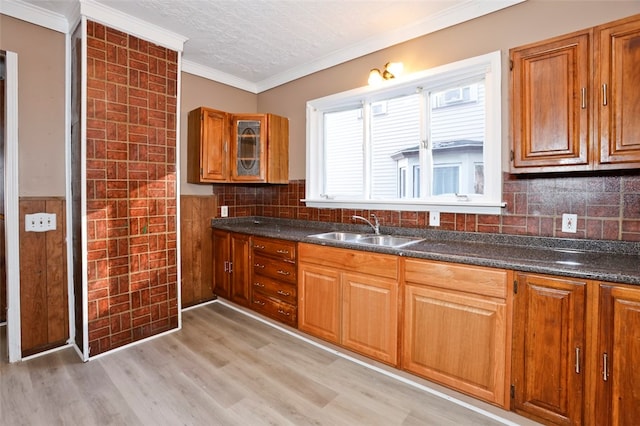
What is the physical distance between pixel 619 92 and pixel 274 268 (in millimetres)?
2547

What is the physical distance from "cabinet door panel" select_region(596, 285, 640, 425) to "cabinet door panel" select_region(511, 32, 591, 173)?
2.34ft

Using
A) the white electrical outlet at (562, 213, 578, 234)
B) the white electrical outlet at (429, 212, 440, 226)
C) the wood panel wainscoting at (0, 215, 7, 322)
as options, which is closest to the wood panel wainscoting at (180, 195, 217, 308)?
the wood panel wainscoting at (0, 215, 7, 322)

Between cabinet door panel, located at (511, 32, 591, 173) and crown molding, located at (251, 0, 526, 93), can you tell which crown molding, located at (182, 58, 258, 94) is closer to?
crown molding, located at (251, 0, 526, 93)

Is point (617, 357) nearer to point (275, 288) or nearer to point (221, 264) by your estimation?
point (275, 288)

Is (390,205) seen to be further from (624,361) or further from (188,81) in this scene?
(188,81)

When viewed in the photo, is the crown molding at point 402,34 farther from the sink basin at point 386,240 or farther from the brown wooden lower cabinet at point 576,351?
the brown wooden lower cabinet at point 576,351

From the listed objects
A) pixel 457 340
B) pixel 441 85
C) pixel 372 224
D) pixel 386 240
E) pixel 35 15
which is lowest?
pixel 457 340

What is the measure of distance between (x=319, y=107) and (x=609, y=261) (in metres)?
2.66

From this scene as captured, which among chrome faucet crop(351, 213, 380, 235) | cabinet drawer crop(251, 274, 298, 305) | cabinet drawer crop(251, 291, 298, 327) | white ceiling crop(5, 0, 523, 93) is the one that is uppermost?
white ceiling crop(5, 0, 523, 93)

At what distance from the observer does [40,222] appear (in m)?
2.39

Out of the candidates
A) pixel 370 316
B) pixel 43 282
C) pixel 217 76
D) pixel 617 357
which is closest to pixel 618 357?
pixel 617 357

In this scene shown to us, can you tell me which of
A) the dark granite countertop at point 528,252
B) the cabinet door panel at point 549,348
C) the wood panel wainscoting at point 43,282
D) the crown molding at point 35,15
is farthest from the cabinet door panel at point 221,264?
the cabinet door panel at point 549,348

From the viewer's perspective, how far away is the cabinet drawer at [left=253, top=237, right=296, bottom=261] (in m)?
2.66

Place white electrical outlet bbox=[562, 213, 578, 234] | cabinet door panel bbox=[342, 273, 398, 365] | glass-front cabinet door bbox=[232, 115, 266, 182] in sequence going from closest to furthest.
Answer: white electrical outlet bbox=[562, 213, 578, 234]
cabinet door panel bbox=[342, 273, 398, 365]
glass-front cabinet door bbox=[232, 115, 266, 182]
